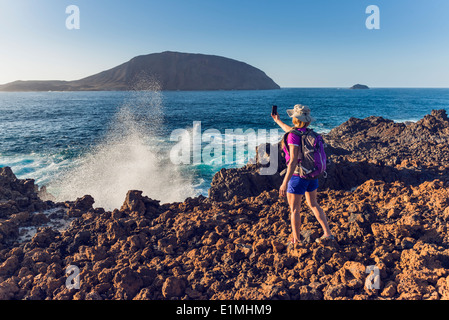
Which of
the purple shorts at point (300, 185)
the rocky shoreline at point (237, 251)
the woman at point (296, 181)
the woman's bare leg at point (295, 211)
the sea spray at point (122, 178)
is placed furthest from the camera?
the sea spray at point (122, 178)

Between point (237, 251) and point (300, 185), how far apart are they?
1.39m

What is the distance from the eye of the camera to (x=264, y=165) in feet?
29.7

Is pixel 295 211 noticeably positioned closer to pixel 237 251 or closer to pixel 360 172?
pixel 237 251

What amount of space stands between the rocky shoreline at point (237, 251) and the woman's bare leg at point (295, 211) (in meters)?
0.18

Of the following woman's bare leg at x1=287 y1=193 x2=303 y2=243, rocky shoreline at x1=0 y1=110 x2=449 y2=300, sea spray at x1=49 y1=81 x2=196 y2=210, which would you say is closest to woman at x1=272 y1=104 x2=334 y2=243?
woman's bare leg at x1=287 y1=193 x2=303 y2=243

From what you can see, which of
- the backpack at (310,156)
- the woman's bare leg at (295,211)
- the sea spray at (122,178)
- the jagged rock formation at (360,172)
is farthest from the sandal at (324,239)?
the sea spray at (122,178)

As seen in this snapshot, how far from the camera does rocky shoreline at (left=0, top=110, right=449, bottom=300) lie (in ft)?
11.1

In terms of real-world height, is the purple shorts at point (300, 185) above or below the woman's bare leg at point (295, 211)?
above

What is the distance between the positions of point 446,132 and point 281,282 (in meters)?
16.3

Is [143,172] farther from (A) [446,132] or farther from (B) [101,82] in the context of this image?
(B) [101,82]

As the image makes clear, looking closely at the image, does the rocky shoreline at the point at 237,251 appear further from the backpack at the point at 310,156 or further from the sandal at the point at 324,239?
the backpack at the point at 310,156

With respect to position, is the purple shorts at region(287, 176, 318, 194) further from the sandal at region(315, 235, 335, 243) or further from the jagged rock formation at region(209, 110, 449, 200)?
the jagged rock formation at region(209, 110, 449, 200)

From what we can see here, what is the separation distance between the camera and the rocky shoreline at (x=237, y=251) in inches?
133

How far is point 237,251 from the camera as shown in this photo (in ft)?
13.7
